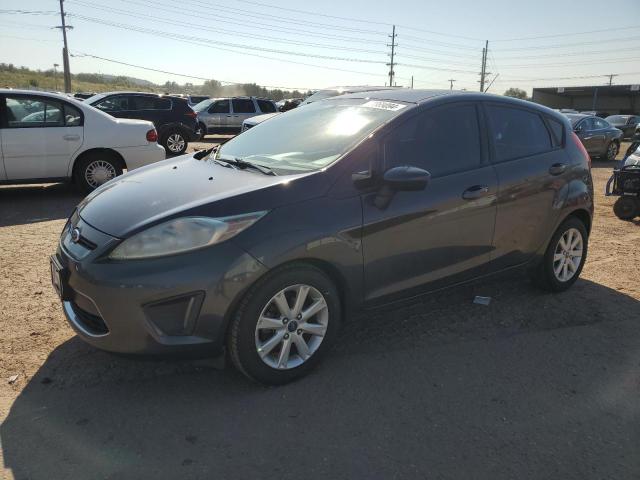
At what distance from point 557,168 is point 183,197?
301 cm

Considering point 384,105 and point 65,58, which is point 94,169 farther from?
point 65,58

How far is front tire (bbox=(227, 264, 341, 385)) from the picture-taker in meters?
2.86

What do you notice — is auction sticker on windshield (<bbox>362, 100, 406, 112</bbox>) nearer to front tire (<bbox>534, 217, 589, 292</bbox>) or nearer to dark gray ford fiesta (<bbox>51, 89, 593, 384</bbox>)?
dark gray ford fiesta (<bbox>51, 89, 593, 384</bbox>)


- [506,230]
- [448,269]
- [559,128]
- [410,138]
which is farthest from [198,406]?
[559,128]

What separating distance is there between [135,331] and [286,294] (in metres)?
0.82

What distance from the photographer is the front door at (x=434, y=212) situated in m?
3.30

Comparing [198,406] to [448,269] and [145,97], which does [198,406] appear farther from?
[145,97]

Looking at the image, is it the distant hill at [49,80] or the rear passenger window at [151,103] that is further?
the distant hill at [49,80]

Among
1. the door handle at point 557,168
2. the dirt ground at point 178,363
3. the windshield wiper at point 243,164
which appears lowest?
the dirt ground at point 178,363

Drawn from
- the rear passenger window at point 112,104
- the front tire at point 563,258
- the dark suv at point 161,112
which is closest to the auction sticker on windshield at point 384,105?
the front tire at point 563,258

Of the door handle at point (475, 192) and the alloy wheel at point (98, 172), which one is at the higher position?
the door handle at point (475, 192)

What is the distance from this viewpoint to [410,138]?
354cm

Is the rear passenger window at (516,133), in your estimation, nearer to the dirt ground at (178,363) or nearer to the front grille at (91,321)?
the dirt ground at (178,363)

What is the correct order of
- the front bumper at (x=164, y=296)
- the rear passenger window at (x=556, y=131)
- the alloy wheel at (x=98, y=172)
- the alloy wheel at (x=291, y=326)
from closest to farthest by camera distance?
1. the front bumper at (x=164, y=296)
2. the alloy wheel at (x=291, y=326)
3. the rear passenger window at (x=556, y=131)
4. the alloy wheel at (x=98, y=172)
